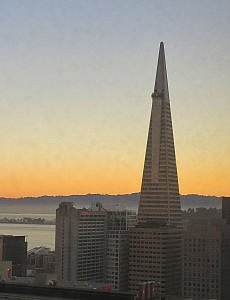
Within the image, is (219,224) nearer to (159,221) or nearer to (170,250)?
(170,250)

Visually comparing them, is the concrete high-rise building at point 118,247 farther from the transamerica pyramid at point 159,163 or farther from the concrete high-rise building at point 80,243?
the transamerica pyramid at point 159,163

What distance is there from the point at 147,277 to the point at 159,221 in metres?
1.92

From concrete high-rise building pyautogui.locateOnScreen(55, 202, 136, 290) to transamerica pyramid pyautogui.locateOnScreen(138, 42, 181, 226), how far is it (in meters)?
0.52

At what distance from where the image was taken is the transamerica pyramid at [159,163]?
34.9ft

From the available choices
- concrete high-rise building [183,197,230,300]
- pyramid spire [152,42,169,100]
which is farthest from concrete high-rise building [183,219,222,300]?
pyramid spire [152,42,169,100]

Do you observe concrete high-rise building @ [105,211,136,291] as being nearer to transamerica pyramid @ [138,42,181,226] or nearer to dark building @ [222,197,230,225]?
transamerica pyramid @ [138,42,181,226]

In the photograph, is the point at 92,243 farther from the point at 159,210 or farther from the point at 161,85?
the point at 161,85

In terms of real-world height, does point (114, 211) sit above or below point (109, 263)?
above

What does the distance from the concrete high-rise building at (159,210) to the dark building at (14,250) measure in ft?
7.03

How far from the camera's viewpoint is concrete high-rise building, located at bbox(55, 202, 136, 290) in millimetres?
9383

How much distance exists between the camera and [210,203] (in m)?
6.35

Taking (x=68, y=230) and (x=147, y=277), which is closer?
(x=147, y=277)

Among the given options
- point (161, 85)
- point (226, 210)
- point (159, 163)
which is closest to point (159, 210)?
point (159, 163)

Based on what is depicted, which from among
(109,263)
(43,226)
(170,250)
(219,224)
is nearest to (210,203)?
(219,224)
